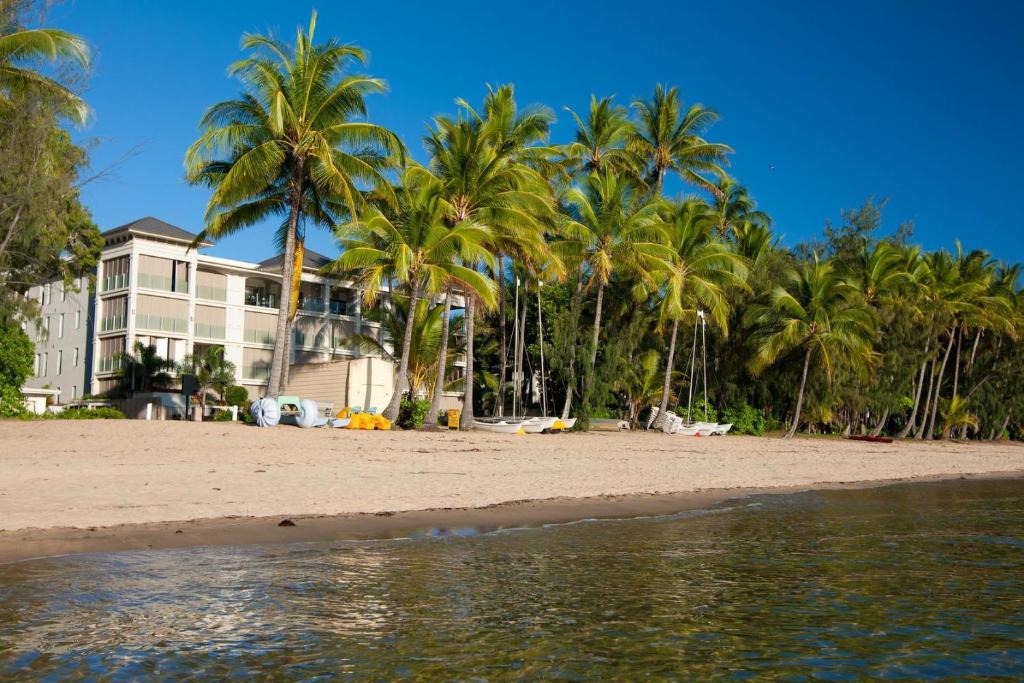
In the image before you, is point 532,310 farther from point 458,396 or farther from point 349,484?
point 349,484

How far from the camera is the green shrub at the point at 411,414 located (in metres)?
28.3

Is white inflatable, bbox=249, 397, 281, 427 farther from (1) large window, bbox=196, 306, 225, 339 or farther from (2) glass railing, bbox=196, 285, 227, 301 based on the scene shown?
(2) glass railing, bbox=196, 285, 227, 301

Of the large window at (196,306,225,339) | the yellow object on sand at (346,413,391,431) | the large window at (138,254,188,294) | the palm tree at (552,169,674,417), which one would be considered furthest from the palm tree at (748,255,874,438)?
the large window at (138,254,188,294)

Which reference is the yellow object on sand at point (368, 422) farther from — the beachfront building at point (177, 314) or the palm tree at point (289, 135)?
the beachfront building at point (177, 314)

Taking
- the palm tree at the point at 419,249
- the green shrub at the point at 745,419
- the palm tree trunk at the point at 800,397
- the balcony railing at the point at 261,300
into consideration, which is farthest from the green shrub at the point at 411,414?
the balcony railing at the point at 261,300

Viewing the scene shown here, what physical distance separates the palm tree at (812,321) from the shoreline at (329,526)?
861 inches

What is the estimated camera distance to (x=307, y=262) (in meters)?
51.0

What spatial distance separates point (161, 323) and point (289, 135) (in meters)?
22.1

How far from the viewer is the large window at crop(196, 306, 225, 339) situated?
46562 millimetres

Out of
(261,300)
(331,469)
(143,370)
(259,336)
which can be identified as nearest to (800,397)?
(331,469)

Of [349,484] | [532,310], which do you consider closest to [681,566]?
[349,484]

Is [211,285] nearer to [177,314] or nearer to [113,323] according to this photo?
[177,314]

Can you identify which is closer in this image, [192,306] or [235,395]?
[235,395]

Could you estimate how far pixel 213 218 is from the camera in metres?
27.3
